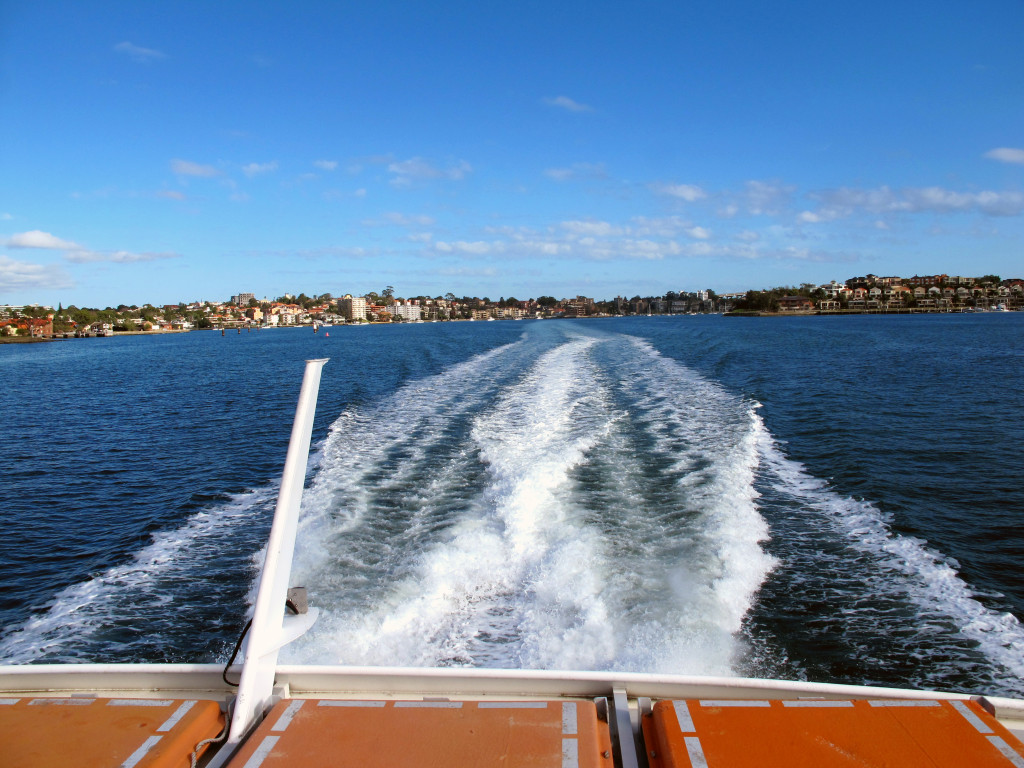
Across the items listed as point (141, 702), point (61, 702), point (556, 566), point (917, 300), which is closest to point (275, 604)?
point (141, 702)

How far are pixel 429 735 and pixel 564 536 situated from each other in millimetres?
4815

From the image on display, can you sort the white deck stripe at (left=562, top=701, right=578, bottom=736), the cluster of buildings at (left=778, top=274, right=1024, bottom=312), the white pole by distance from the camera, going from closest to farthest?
the white deck stripe at (left=562, top=701, right=578, bottom=736), the white pole, the cluster of buildings at (left=778, top=274, right=1024, bottom=312)

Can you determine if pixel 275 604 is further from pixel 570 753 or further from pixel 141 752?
pixel 570 753

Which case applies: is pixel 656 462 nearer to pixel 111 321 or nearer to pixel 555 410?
pixel 555 410

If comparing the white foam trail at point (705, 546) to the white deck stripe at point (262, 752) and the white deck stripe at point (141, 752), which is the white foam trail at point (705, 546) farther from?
the white deck stripe at point (141, 752)

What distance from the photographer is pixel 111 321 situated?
13875cm

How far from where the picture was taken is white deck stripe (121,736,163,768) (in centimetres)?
214

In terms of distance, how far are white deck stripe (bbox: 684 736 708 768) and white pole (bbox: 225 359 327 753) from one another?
1743 millimetres

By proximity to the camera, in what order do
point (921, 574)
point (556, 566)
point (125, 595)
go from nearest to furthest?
1. point (556, 566)
2. point (921, 574)
3. point (125, 595)

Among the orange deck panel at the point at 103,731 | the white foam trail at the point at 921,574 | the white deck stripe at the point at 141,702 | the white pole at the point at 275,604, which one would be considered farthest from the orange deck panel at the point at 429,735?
the white foam trail at the point at 921,574

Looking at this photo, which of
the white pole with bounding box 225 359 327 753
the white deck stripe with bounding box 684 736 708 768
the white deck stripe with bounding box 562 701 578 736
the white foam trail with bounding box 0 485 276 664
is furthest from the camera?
the white foam trail with bounding box 0 485 276 664

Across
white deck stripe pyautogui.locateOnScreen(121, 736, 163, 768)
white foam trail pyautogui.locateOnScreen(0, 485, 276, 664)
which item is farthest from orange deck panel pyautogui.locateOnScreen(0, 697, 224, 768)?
white foam trail pyautogui.locateOnScreen(0, 485, 276, 664)

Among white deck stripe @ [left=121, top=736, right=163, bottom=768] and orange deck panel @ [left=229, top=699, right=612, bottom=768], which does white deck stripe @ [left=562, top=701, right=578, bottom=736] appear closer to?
orange deck panel @ [left=229, top=699, right=612, bottom=768]

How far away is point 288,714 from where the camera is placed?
2.43 meters
